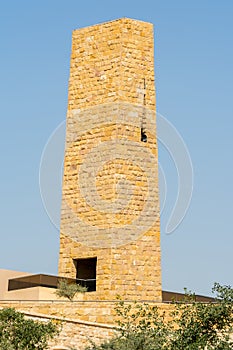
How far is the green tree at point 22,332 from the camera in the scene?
15406 mm

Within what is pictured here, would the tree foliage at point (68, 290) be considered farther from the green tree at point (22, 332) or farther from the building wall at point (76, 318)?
the green tree at point (22, 332)

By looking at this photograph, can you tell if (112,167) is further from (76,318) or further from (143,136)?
(76,318)

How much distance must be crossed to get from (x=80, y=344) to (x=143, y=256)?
17.4ft

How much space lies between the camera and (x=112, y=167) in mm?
22031

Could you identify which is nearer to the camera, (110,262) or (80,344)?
(80,344)

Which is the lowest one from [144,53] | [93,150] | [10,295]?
[10,295]

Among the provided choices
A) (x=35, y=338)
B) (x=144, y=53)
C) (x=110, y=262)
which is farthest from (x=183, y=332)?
(x=144, y=53)

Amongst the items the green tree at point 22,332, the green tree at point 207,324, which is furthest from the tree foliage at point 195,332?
the green tree at point 22,332

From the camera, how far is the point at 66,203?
23.0m

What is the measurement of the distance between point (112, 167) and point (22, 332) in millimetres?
7577

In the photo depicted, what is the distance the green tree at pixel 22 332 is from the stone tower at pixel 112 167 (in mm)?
5194

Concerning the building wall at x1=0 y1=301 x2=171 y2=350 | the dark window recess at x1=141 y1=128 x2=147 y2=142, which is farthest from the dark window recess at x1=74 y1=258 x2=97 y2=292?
the dark window recess at x1=141 y1=128 x2=147 y2=142

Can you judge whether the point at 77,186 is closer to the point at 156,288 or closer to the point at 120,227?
the point at 120,227

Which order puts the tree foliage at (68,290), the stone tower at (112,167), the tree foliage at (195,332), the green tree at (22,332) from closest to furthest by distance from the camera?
the tree foliage at (195,332) → the green tree at (22,332) → the tree foliage at (68,290) → the stone tower at (112,167)
